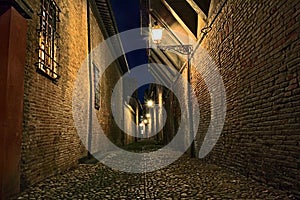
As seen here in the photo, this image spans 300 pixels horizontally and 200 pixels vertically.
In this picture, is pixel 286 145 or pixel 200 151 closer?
pixel 286 145

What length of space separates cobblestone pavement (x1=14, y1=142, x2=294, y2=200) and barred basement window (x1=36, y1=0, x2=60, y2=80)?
2.32 metres

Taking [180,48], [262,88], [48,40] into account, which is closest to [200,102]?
[180,48]

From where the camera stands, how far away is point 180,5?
9758 millimetres

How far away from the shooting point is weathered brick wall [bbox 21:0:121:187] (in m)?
5.05

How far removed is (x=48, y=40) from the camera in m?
6.16

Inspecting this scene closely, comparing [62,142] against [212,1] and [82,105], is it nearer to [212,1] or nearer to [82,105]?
[82,105]

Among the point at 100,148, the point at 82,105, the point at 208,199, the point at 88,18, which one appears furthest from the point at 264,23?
the point at 100,148

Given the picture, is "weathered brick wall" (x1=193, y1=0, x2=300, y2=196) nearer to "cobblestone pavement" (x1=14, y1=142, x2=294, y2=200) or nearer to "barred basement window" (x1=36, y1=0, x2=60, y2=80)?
"cobblestone pavement" (x1=14, y1=142, x2=294, y2=200)

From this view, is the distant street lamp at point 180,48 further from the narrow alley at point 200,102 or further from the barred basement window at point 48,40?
the barred basement window at point 48,40

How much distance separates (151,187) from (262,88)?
261 cm

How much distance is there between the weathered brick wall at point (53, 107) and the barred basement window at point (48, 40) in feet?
0.58

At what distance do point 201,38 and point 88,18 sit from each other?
14.2 feet

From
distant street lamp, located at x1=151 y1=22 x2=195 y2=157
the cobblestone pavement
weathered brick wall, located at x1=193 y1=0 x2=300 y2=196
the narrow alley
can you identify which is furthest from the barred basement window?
weathered brick wall, located at x1=193 y1=0 x2=300 y2=196

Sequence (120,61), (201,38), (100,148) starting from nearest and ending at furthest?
1. (201,38)
2. (100,148)
3. (120,61)
